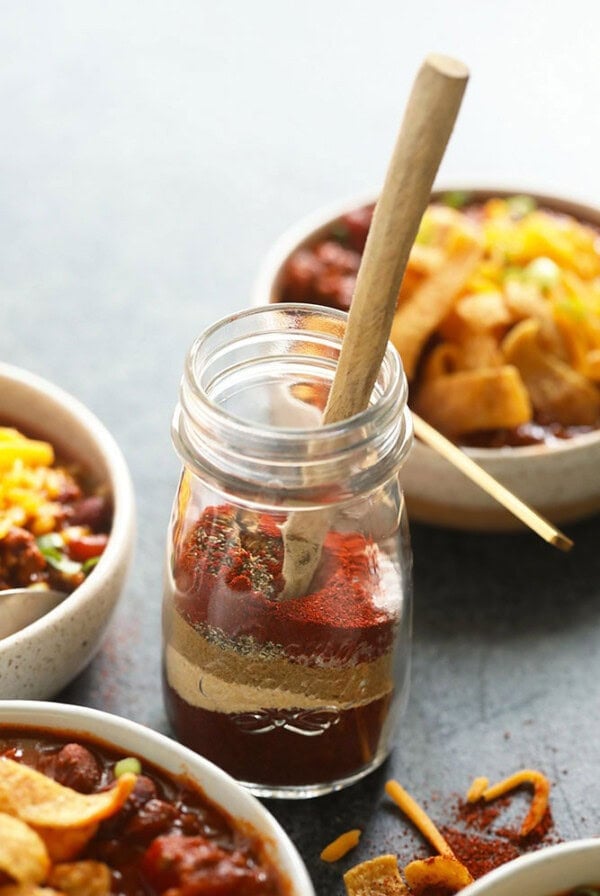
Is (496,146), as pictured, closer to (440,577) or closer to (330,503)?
(440,577)

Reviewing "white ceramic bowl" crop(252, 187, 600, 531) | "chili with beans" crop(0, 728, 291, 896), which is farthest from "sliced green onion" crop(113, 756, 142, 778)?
"white ceramic bowl" crop(252, 187, 600, 531)

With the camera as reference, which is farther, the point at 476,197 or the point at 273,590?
the point at 476,197

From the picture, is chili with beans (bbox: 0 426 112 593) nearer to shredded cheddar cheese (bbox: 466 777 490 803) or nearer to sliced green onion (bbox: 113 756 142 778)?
sliced green onion (bbox: 113 756 142 778)

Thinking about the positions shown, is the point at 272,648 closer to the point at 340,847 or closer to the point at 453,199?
the point at 340,847

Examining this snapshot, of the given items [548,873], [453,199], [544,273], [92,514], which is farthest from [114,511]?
[453,199]

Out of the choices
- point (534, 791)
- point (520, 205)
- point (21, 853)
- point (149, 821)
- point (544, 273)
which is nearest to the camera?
point (21, 853)

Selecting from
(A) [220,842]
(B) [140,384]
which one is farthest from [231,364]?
(B) [140,384]

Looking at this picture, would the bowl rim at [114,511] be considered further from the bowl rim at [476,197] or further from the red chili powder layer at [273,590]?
the bowl rim at [476,197]
